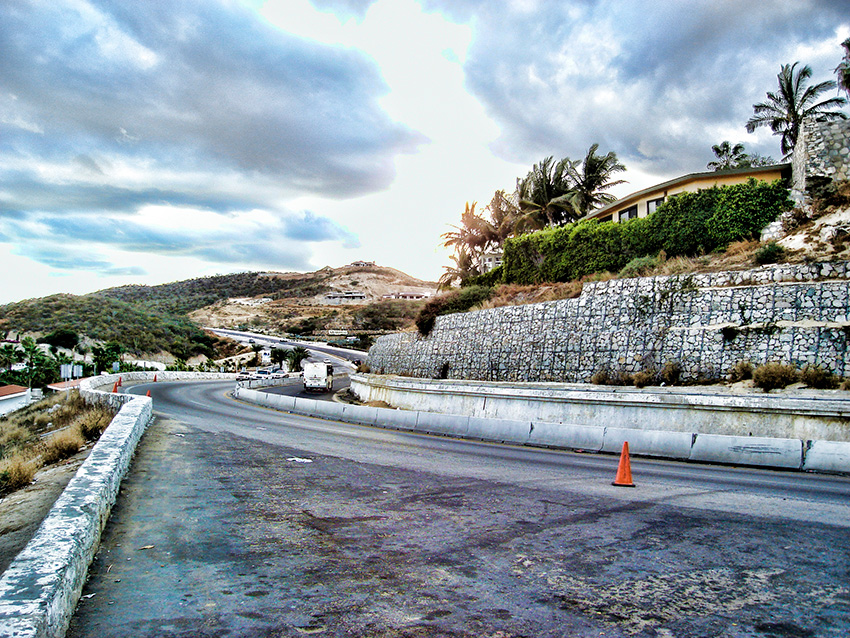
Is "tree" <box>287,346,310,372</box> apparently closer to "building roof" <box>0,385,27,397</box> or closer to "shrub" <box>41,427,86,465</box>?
"building roof" <box>0,385,27,397</box>

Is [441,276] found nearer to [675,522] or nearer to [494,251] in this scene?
[494,251]

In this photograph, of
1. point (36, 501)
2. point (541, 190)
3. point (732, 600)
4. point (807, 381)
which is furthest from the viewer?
point (541, 190)

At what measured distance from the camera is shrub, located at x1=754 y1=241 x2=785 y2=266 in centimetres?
2386

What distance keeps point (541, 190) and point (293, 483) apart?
48.8m

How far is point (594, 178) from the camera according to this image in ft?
172

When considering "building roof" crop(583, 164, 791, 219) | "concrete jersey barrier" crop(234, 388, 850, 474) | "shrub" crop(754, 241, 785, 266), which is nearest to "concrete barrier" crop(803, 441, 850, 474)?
"concrete jersey barrier" crop(234, 388, 850, 474)

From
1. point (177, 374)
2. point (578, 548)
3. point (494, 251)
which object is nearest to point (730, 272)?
point (578, 548)

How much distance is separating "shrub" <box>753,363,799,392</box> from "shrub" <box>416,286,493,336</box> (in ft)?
69.3

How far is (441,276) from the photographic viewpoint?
7025 centimetres

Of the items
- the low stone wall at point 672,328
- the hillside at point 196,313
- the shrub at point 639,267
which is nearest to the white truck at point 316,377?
the low stone wall at point 672,328

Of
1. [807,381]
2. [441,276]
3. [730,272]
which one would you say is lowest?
[807,381]

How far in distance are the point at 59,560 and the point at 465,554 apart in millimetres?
3574

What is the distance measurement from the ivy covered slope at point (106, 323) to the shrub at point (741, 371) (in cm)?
7553

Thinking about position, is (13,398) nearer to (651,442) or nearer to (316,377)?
(316,377)
